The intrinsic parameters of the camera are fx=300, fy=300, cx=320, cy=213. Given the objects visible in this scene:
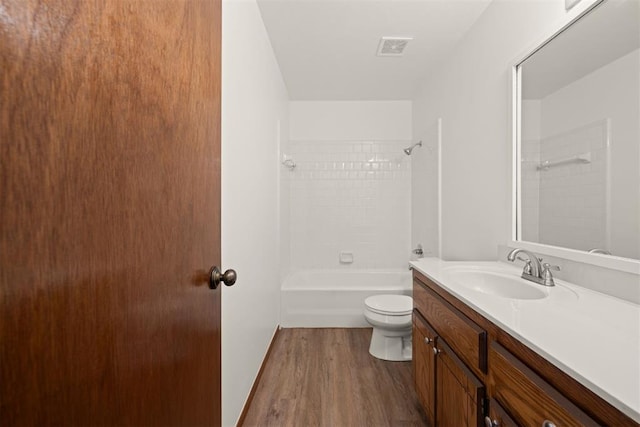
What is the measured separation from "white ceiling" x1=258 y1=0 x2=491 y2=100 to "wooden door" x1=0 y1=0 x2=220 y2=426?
58.6 inches

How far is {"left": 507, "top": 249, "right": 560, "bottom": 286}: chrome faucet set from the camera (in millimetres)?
1249

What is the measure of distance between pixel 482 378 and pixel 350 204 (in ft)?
8.90

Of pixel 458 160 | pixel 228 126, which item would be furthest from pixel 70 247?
pixel 458 160

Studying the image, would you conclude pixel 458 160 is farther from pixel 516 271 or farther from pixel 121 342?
pixel 121 342

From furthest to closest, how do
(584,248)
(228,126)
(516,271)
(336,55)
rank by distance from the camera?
(336,55), (516,271), (228,126), (584,248)

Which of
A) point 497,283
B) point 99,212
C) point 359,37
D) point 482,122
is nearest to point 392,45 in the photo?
point 359,37

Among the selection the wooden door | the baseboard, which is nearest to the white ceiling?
the wooden door

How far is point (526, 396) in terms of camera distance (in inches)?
30.5

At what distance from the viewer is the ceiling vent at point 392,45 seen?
2.25m

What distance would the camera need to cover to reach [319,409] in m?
1.73

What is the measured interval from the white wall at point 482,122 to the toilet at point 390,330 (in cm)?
64

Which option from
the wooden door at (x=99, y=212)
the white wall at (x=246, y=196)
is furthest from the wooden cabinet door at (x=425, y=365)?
the wooden door at (x=99, y=212)

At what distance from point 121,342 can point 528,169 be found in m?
1.81

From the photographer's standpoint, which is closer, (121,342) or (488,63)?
(121,342)
